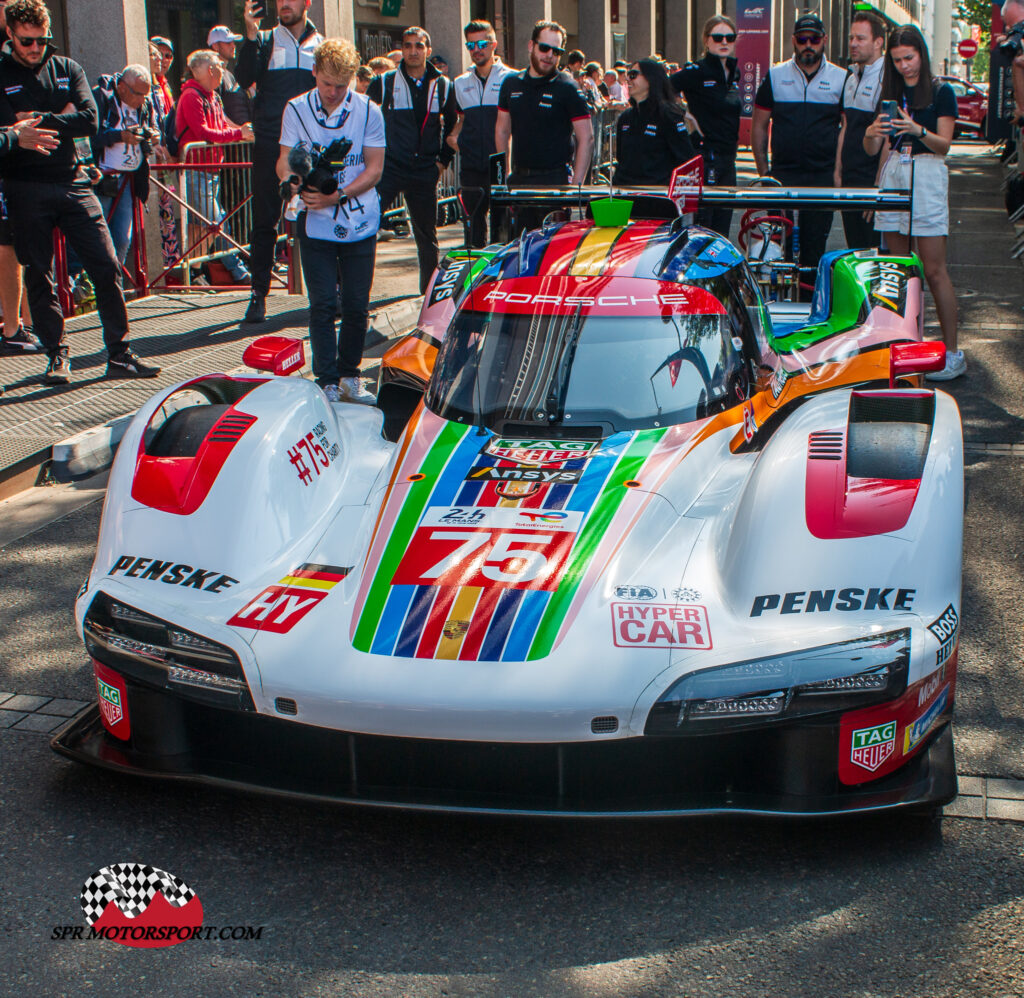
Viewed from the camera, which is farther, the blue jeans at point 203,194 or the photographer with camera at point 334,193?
the blue jeans at point 203,194

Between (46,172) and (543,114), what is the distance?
3.55m

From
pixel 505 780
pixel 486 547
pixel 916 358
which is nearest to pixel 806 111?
pixel 916 358

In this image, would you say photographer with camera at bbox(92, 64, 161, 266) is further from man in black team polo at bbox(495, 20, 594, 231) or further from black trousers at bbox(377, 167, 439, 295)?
man in black team polo at bbox(495, 20, 594, 231)

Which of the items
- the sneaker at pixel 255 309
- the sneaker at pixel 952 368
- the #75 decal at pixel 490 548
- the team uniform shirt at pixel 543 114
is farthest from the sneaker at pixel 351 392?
the #75 decal at pixel 490 548

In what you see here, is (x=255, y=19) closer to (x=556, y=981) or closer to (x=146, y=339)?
(x=146, y=339)

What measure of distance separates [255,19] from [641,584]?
7043 mm

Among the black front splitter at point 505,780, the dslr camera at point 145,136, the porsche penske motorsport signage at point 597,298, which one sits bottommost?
the black front splitter at point 505,780

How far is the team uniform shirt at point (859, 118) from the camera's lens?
8109 millimetres

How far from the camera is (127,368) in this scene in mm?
7645

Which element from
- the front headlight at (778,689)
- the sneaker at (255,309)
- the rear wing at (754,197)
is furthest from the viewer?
the sneaker at (255,309)

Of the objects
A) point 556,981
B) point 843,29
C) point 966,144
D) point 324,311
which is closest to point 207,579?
point 556,981

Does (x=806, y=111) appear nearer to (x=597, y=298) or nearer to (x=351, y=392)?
(x=351, y=392)

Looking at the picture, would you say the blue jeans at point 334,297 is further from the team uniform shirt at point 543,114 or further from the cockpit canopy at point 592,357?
the cockpit canopy at point 592,357

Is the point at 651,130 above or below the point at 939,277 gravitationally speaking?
above
